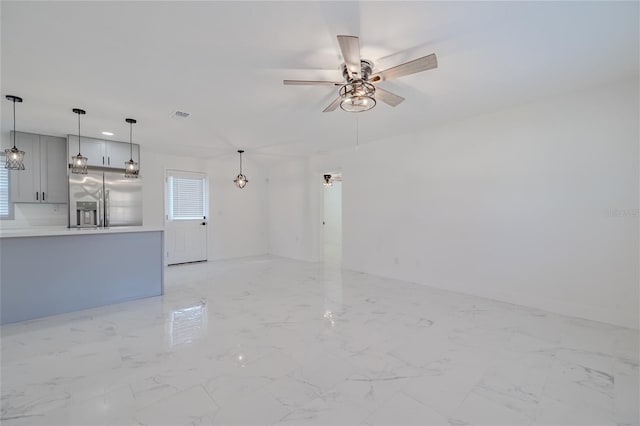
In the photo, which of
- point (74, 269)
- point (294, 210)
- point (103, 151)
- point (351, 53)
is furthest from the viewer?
point (294, 210)

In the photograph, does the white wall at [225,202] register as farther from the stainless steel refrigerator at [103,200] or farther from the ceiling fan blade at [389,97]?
the ceiling fan blade at [389,97]

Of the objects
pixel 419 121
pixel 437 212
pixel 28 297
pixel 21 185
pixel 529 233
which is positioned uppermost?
pixel 419 121

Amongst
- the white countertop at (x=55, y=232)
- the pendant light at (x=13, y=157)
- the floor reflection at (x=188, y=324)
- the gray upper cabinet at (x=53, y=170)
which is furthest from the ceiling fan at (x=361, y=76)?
the gray upper cabinet at (x=53, y=170)

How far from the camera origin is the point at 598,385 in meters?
1.91

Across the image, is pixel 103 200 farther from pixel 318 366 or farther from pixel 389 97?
pixel 389 97

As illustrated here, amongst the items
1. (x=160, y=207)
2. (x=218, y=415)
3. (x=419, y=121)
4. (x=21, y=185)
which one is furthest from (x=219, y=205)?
(x=218, y=415)

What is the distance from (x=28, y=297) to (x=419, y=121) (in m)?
5.39

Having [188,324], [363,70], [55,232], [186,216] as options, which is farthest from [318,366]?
[186,216]

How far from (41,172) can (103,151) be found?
97 centimetres

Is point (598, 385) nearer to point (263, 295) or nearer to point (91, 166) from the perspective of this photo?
point (263, 295)

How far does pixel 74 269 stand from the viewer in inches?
132

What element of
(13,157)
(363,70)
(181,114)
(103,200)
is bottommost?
(103,200)

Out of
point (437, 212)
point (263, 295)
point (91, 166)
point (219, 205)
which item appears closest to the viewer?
point (263, 295)

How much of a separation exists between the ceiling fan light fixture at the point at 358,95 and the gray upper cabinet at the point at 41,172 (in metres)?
5.29
